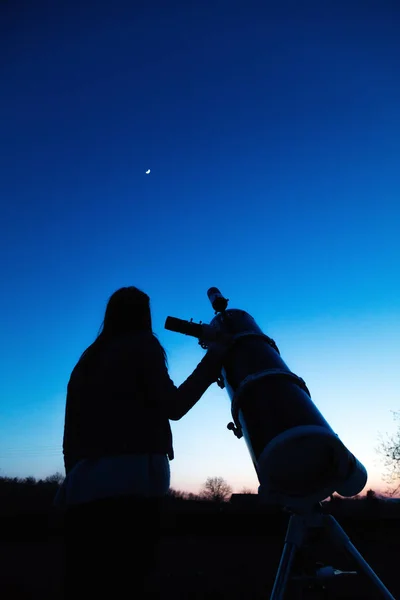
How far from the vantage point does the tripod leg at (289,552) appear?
2268mm

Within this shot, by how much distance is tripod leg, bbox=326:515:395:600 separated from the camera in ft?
6.63

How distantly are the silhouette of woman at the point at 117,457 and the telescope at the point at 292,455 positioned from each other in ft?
2.25

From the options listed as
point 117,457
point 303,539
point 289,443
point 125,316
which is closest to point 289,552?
point 303,539

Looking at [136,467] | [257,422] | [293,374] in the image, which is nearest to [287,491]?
[257,422]

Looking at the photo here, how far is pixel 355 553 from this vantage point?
220 centimetres

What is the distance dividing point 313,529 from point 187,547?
12.3m

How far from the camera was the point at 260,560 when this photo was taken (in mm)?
9789

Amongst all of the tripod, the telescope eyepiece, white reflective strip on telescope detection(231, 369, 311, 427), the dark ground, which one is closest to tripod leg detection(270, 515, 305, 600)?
the tripod

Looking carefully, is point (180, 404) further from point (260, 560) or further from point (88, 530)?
point (260, 560)

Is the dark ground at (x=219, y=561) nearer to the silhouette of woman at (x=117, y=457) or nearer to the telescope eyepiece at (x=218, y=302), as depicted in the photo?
the silhouette of woman at (x=117, y=457)

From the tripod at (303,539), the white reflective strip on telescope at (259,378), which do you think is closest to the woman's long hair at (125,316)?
the white reflective strip on telescope at (259,378)

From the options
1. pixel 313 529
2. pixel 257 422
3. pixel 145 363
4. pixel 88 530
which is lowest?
pixel 313 529

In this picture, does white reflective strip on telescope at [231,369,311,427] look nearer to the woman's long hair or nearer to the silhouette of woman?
the silhouette of woman

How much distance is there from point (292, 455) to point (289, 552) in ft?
2.02
